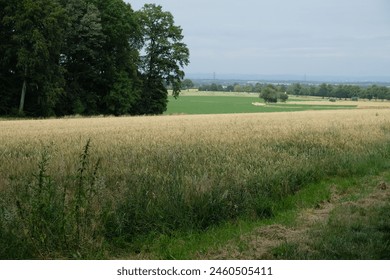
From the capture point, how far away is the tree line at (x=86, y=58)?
40247mm

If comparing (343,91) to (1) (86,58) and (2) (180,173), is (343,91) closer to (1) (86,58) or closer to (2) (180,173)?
(1) (86,58)

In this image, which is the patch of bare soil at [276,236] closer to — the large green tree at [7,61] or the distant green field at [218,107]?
the large green tree at [7,61]

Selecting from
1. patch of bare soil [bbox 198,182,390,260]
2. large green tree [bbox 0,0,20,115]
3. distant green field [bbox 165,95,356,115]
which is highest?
large green tree [bbox 0,0,20,115]

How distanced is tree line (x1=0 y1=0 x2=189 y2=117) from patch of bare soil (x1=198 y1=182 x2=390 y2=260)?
36.6 m

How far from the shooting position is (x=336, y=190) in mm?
8797

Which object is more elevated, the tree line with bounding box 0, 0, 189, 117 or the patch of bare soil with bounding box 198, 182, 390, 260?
the tree line with bounding box 0, 0, 189, 117

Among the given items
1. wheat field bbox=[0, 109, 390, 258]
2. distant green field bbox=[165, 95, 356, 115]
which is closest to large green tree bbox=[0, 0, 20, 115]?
distant green field bbox=[165, 95, 356, 115]

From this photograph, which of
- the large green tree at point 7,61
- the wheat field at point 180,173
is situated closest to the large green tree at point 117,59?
the large green tree at point 7,61

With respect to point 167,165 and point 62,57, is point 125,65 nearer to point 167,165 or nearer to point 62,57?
point 62,57

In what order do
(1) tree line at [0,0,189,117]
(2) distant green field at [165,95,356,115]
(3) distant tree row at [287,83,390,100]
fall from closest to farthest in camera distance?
(1) tree line at [0,0,189,117] < (2) distant green field at [165,95,356,115] < (3) distant tree row at [287,83,390,100]

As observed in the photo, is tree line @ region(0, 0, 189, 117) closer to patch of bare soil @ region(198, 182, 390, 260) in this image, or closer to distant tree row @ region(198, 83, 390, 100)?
distant tree row @ region(198, 83, 390, 100)

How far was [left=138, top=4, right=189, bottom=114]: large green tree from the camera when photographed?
56.5m

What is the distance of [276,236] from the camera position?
19.5ft

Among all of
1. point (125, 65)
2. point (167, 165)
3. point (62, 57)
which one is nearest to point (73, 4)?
point (62, 57)
